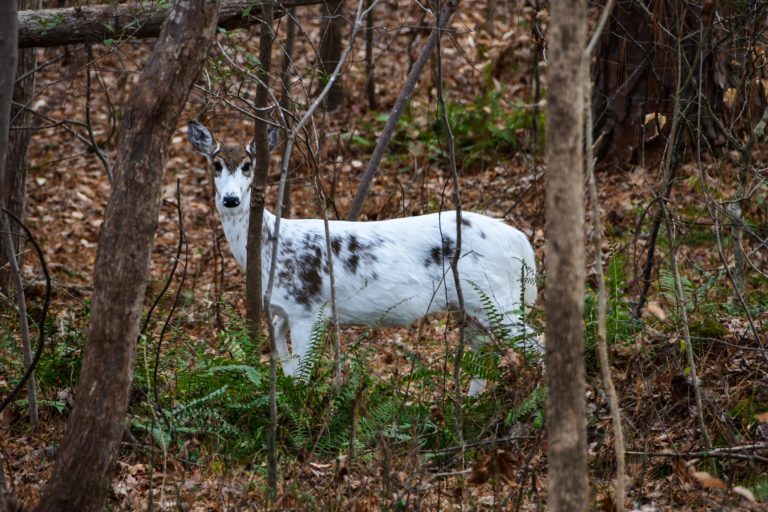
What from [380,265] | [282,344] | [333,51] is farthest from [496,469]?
[333,51]

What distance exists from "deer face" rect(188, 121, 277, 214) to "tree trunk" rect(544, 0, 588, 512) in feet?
14.5

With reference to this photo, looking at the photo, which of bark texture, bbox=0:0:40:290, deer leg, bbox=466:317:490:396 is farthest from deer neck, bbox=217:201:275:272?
bark texture, bbox=0:0:40:290

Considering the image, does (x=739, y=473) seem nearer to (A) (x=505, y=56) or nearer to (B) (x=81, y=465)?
(B) (x=81, y=465)

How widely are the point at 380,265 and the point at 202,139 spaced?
1.85m

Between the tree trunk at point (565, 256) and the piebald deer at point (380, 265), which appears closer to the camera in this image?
A: the tree trunk at point (565, 256)

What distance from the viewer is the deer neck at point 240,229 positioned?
323 inches

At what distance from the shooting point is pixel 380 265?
8023mm

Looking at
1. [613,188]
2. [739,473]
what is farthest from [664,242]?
[739,473]

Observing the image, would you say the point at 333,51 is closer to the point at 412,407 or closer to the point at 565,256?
the point at 412,407

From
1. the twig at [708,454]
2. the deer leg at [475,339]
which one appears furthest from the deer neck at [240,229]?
the twig at [708,454]

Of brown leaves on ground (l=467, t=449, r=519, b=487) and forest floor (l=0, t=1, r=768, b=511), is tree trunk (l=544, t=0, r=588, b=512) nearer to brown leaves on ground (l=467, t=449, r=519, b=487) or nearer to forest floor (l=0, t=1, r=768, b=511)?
forest floor (l=0, t=1, r=768, b=511)

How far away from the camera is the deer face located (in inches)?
312

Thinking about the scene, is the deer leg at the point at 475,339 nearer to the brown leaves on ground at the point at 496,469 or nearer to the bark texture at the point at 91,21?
the brown leaves on ground at the point at 496,469

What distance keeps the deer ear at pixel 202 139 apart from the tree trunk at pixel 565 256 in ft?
15.5
